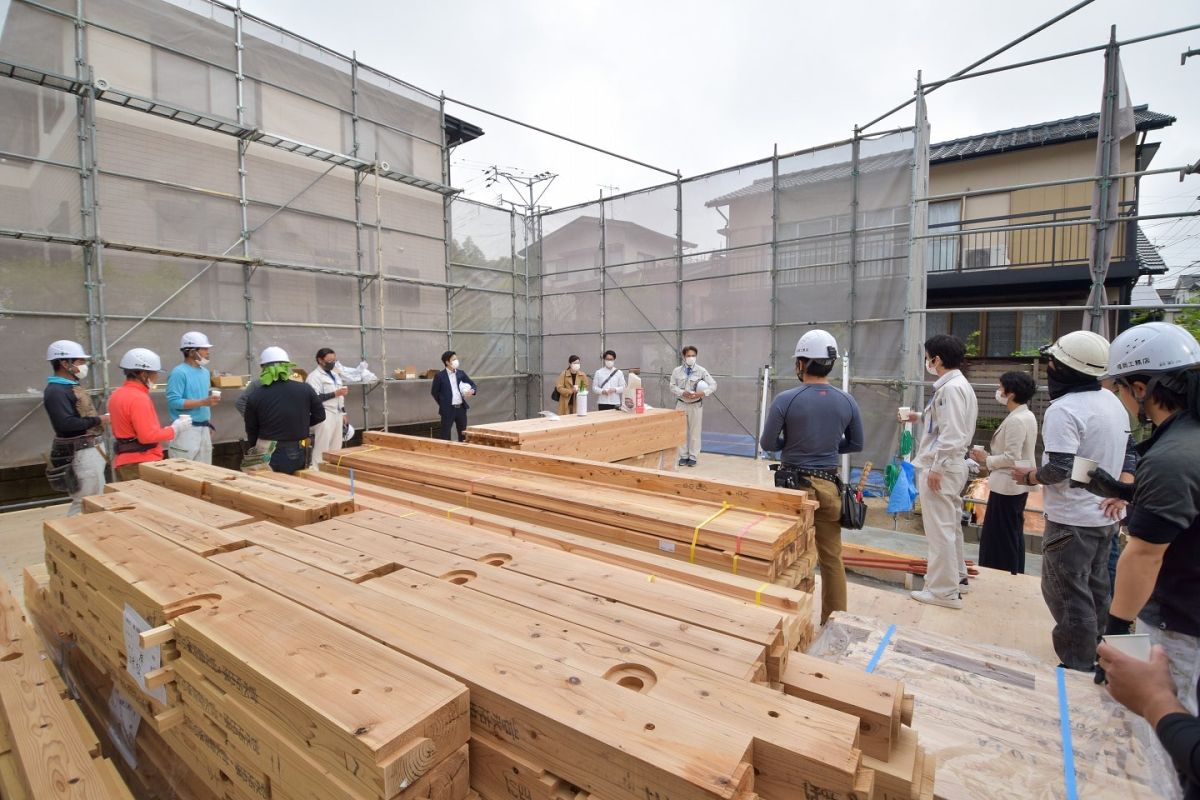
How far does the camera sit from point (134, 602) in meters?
2.07

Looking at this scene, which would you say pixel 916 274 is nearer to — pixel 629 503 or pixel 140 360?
pixel 629 503

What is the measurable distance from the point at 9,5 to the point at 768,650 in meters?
11.3

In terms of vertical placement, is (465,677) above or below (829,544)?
above

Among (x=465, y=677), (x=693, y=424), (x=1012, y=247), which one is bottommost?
(x=693, y=424)

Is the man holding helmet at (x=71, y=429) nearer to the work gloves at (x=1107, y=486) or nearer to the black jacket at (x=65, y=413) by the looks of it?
the black jacket at (x=65, y=413)

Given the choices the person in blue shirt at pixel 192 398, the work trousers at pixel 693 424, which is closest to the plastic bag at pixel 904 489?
the work trousers at pixel 693 424

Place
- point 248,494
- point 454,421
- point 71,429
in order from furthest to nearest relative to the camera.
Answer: point 454,421 → point 71,429 → point 248,494

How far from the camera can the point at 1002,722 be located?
6.78 feet

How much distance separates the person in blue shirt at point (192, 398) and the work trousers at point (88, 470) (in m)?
0.79

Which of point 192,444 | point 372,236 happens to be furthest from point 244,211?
point 192,444

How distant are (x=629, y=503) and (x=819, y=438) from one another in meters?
1.63

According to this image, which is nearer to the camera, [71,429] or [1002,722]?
[1002,722]

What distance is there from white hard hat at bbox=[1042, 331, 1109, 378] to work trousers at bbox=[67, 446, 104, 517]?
7.93 m

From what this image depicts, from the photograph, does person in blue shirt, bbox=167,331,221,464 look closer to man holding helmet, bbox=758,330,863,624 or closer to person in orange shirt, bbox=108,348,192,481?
person in orange shirt, bbox=108,348,192,481
